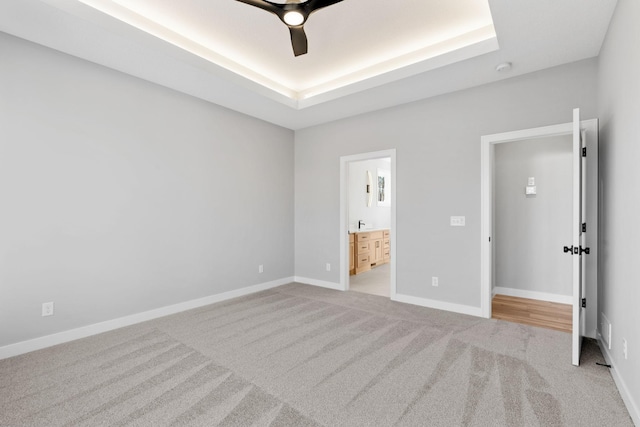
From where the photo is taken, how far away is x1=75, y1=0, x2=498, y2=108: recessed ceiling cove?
2.68m

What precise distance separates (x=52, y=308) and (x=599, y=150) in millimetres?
5204

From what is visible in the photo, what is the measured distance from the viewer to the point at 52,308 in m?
2.81

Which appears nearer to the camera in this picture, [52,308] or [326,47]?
[52,308]

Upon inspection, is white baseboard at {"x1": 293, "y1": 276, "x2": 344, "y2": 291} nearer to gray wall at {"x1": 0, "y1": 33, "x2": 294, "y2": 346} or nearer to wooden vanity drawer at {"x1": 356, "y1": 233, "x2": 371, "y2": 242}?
gray wall at {"x1": 0, "y1": 33, "x2": 294, "y2": 346}

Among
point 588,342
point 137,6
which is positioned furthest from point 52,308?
point 588,342

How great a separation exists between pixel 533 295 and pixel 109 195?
5449mm

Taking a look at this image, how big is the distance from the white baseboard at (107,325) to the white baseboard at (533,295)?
3.68 meters

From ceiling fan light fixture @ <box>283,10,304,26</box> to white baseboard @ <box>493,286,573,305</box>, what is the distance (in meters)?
4.37

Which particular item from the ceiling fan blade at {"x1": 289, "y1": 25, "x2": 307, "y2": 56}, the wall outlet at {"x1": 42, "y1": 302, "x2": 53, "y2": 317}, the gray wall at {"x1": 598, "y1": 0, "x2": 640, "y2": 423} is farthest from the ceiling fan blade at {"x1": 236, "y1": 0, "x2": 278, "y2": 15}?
the wall outlet at {"x1": 42, "y1": 302, "x2": 53, "y2": 317}

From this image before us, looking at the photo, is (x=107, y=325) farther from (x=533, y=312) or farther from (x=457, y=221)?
(x=533, y=312)

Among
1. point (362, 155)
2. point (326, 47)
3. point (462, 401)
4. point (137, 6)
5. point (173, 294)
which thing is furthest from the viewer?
point (362, 155)

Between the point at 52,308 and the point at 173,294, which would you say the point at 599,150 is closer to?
the point at 173,294

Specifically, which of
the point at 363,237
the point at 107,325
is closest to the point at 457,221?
the point at 363,237

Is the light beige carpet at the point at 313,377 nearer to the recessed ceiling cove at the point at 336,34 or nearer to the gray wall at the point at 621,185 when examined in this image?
the gray wall at the point at 621,185
